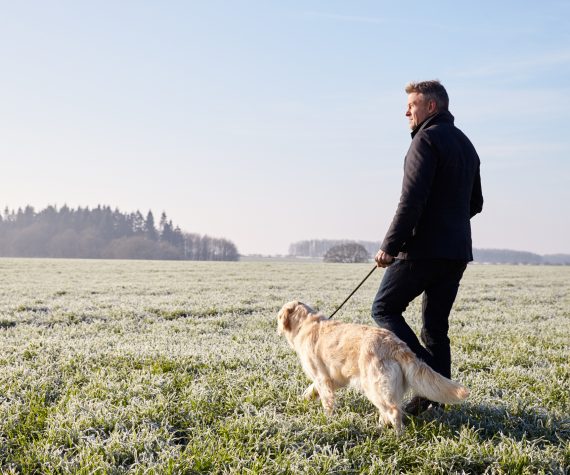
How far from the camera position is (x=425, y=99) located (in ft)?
15.2

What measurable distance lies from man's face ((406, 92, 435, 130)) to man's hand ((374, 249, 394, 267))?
1383 mm

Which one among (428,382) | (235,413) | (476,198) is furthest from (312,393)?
(476,198)

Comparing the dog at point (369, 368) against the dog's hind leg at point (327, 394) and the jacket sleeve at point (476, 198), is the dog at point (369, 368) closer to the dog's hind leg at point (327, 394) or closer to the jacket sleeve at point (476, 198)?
the dog's hind leg at point (327, 394)

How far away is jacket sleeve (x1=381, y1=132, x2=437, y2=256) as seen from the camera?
168 inches

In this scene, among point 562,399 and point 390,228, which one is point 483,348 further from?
point 390,228

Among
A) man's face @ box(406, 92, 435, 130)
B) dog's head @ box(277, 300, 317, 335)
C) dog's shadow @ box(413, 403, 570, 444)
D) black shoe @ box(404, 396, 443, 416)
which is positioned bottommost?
dog's shadow @ box(413, 403, 570, 444)

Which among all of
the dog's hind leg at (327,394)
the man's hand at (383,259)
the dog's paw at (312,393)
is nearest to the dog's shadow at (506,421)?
the dog's hind leg at (327,394)

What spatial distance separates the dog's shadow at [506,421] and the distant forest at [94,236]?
106529 millimetres

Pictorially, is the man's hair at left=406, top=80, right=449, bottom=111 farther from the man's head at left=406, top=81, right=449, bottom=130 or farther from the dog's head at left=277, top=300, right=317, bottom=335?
the dog's head at left=277, top=300, right=317, bottom=335

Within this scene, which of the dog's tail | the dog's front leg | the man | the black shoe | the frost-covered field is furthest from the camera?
the dog's front leg

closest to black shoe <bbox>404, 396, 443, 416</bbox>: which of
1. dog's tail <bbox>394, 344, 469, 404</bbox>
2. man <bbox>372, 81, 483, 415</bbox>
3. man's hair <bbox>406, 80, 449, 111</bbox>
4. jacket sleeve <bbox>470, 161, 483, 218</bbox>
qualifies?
man <bbox>372, 81, 483, 415</bbox>

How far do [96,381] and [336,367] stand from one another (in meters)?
2.79

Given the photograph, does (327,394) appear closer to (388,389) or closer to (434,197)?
(388,389)

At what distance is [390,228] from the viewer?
4.41 m
